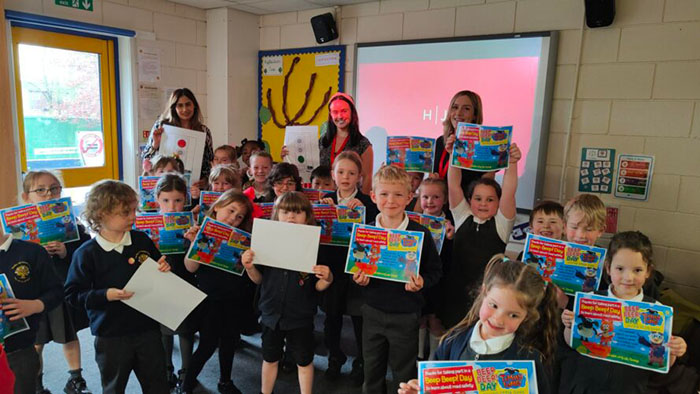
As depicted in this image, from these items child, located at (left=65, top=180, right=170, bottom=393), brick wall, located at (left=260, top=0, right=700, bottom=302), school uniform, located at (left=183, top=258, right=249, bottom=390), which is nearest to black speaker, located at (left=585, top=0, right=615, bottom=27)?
brick wall, located at (left=260, top=0, right=700, bottom=302)

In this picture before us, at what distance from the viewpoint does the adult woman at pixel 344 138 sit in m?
3.07

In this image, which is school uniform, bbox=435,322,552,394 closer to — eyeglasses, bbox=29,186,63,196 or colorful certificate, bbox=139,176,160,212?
colorful certificate, bbox=139,176,160,212

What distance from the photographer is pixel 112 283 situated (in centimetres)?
188

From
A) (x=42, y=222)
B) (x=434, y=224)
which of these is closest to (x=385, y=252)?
(x=434, y=224)

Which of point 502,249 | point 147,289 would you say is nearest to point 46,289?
point 147,289

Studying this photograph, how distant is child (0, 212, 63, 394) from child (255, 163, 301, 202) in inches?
47.8

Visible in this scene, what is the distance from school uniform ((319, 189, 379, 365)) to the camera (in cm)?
244

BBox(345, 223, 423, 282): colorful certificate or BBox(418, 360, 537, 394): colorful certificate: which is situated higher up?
BBox(345, 223, 423, 282): colorful certificate

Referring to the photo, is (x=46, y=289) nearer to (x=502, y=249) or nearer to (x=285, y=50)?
(x=502, y=249)

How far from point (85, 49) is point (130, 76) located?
0.41 m

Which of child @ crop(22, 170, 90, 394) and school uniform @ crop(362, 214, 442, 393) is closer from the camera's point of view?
school uniform @ crop(362, 214, 442, 393)

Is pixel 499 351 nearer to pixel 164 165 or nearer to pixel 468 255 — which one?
pixel 468 255

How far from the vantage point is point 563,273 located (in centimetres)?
190

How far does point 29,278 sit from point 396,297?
5.00 ft
